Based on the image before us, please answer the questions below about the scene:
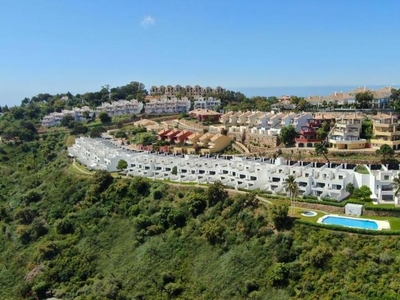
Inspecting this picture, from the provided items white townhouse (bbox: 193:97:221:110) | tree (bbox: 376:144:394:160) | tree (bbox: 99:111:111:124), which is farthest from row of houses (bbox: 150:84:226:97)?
tree (bbox: 376:144:394:160)

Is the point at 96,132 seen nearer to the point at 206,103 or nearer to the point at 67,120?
the point at 67,120

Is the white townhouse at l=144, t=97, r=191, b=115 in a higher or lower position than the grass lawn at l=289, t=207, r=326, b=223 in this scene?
higher

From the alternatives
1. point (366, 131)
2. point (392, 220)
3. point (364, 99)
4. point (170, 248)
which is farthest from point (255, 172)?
point (364, 99)

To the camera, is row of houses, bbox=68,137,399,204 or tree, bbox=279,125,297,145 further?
Answer: tree, bbox=279,125,297,145

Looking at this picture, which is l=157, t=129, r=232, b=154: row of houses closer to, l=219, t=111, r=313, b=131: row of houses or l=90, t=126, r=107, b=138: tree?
l=219, t=111, r=313, b=131: row of houses

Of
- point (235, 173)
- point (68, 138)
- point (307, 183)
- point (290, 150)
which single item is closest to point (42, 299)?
point (235, 173)

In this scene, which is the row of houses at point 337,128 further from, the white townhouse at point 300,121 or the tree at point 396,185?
the tree at point 396,185
